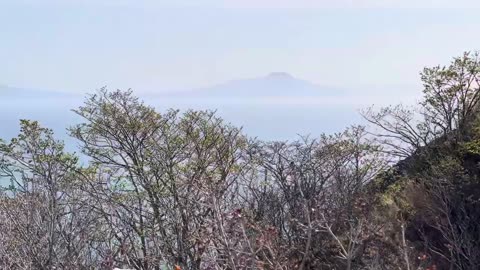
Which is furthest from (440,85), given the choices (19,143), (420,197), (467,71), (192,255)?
(19,143)

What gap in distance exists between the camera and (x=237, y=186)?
12.4 metres

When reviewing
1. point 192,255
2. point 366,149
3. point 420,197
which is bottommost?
point 192,255

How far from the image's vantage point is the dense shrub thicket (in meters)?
8.96

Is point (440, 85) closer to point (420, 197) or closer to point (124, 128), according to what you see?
point (420, 197)

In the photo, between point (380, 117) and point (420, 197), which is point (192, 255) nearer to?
point (420, 197)

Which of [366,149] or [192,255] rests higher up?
[366,149]

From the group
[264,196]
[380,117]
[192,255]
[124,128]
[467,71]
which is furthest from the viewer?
[380,117]

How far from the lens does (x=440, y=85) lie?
12.3 m

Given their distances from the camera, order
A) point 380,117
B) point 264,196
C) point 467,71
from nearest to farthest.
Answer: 1. point 467,71
2. point 264,196
3. point 380,117

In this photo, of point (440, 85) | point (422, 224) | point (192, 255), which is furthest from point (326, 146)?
point (192, 255)

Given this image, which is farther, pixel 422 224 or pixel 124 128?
pixel 124 128

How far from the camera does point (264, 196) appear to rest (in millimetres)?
13148

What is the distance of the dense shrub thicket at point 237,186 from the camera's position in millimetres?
8961

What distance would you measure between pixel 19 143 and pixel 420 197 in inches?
280
